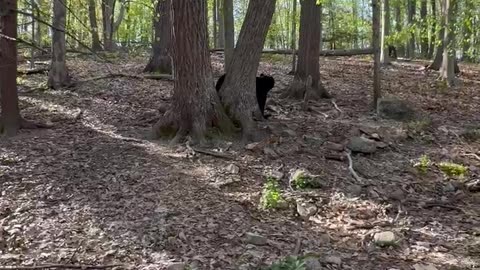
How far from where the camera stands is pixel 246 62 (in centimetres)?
717

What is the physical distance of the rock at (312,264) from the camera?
3.94 m

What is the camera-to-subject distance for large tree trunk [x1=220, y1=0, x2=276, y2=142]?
281 inches

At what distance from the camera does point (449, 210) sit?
549cm

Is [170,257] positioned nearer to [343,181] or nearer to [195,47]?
[343,181]

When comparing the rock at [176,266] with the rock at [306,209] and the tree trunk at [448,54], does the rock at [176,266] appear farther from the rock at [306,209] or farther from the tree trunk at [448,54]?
the tree trunk at [448,54]

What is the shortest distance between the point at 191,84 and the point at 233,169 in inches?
56.1

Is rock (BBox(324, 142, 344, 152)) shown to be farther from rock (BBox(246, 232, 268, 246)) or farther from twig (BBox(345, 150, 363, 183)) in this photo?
rock (BBox(246, 232, 268, 246))

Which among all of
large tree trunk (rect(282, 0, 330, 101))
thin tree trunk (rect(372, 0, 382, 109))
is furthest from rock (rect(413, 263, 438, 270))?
large tree trunk (rect(282, 0, 330, 101))

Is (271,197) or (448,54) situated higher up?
(448,54)

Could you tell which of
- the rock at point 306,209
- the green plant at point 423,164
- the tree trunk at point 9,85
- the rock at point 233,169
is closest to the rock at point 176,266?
the rock at point 306,209

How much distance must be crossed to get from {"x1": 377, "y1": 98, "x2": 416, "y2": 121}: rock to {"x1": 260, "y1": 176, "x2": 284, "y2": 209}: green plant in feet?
13.3

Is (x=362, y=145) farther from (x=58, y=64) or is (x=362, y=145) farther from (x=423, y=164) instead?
(x=58, y=64)

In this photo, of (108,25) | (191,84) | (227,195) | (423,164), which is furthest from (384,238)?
(108,25)

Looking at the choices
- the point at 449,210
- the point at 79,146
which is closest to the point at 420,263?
the point at 449,210
